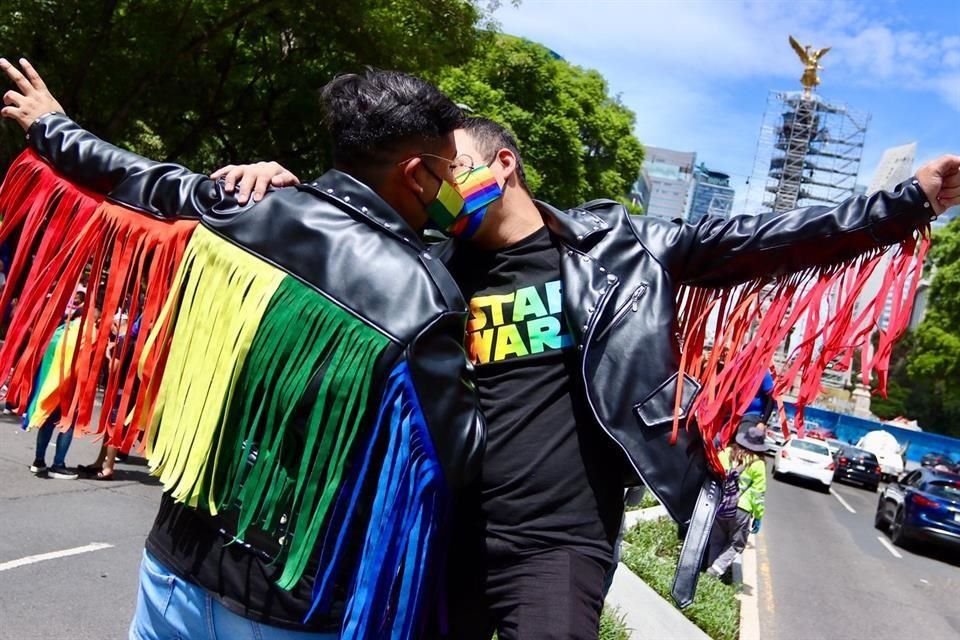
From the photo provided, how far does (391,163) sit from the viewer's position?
1.80m

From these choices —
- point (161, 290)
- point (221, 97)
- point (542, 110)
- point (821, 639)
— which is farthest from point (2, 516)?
point (542, 110)

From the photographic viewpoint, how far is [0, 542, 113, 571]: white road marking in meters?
5.15

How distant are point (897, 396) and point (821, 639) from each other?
5299 centimetres

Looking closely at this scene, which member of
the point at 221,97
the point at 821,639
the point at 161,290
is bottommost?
the point at 821,639

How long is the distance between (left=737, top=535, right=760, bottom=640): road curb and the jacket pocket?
4914 mm

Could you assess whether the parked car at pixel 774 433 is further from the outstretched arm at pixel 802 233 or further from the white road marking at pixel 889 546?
the white road marking at pixel 889 546

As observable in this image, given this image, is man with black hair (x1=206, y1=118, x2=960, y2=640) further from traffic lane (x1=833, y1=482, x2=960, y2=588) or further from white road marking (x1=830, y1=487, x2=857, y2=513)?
white road marking (x1=830, y1=487, x2=857, y2=513)

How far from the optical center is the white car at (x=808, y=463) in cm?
2120

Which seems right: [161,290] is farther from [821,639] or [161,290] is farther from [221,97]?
[221,97]

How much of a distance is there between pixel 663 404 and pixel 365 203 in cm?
88

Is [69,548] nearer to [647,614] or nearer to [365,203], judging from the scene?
[647,614]

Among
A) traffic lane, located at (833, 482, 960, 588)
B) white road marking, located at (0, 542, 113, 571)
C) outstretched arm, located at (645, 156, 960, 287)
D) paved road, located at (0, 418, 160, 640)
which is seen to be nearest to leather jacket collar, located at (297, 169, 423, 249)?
outstretched arm, located at (645, 156, 960, 287)

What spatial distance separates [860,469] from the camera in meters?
25.1

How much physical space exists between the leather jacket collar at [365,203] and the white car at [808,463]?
817 inches
